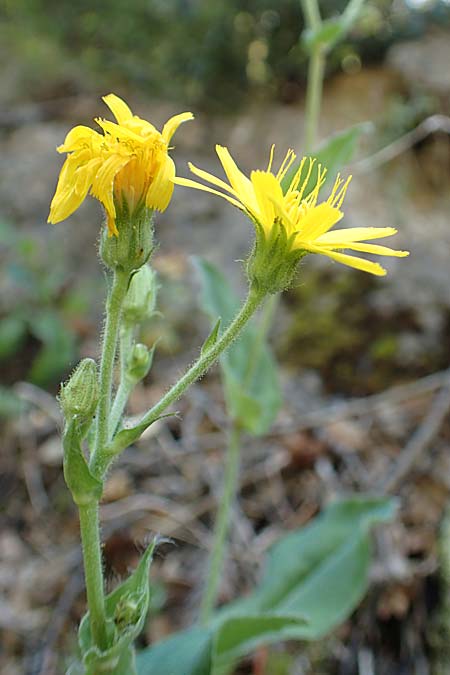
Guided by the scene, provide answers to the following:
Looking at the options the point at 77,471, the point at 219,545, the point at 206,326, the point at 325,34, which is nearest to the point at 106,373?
the point at 77,471

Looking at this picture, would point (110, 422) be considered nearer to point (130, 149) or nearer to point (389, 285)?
point (130, 149)

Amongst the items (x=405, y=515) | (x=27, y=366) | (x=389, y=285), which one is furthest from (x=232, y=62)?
(x=405, y=515)

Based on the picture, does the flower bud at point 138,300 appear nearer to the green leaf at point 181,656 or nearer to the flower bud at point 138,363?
the flower bud at point 138,363

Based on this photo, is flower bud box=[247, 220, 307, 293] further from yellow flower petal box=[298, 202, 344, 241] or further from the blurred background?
the blurred background

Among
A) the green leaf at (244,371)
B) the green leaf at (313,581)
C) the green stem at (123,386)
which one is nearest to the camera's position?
the green stem at (123,386)

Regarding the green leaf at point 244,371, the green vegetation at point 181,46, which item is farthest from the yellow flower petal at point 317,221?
the green vegetation at point 181,46

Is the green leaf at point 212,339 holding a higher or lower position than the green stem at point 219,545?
higher
